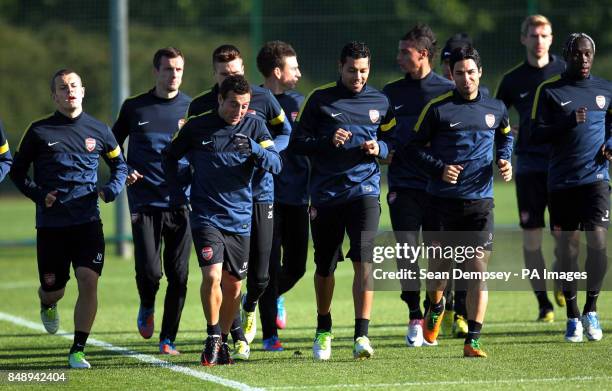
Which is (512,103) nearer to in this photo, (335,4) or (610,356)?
(610,356)

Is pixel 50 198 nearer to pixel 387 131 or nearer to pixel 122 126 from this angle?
pixel 122 126

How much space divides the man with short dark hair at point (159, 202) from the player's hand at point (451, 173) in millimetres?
2105

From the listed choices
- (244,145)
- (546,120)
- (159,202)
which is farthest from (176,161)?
(546,120)

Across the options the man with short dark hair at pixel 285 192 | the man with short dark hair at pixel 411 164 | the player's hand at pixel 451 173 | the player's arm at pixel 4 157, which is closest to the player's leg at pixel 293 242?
the man with short dark hair at pixel 285 192

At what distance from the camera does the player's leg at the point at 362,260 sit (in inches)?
352

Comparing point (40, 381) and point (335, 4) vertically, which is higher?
point (335, 4)

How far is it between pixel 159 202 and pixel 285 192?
3.51 feet

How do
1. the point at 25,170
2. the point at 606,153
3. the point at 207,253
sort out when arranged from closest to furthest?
1. the point at 207,253
2. the point at 25,170
3. the point at 606,153

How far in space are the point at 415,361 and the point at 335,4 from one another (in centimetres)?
1264

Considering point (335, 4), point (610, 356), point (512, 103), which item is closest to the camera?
point (610, 356)

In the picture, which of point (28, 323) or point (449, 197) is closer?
point (449, 197)

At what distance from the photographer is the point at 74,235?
9.11 meters

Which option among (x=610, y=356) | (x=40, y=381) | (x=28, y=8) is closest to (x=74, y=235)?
(x=40, y=381)

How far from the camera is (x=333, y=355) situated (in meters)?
9.34
